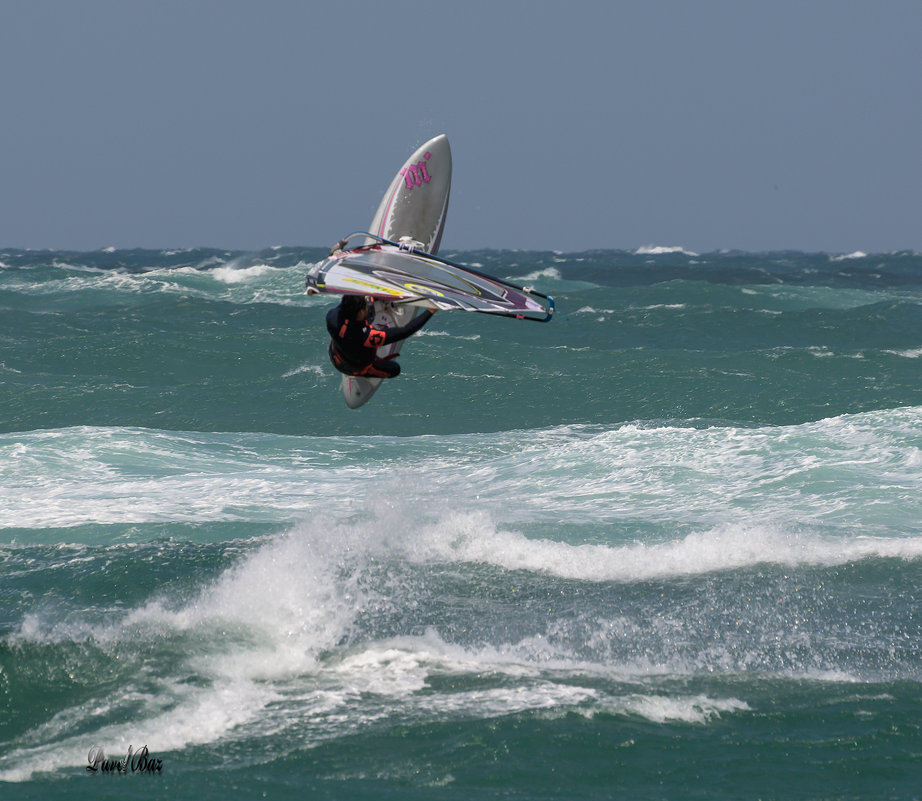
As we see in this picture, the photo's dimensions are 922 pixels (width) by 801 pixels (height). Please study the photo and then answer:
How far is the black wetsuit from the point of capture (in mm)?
9344

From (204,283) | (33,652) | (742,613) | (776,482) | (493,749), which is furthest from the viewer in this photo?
(204,283)

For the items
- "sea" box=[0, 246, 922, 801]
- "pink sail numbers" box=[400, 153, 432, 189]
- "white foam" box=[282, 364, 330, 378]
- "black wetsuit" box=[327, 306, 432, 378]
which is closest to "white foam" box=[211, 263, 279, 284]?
"white foam" box=[282, 364, 330, 378]

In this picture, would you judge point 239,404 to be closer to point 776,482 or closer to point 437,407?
point 437,407

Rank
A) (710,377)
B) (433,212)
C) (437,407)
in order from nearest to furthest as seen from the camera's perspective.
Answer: (433,212), (437,407), (710,377)

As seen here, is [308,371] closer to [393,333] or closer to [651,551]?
[651,551]

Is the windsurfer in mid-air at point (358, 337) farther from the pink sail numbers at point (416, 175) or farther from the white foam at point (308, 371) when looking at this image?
the white foam at point (308, 371)

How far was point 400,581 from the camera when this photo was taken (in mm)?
12312

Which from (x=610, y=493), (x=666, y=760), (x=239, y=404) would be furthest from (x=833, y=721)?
(x=239, y=404)

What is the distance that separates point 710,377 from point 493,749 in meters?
20.4

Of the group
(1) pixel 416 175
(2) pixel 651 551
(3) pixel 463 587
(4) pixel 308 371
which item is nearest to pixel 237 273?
(4) pixel 308 371

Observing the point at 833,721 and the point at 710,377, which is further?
the point at 710,377

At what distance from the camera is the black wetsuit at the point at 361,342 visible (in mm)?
9344

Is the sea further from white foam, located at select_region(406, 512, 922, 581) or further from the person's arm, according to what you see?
the person's arm

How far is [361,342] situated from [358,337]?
5 centimetres
